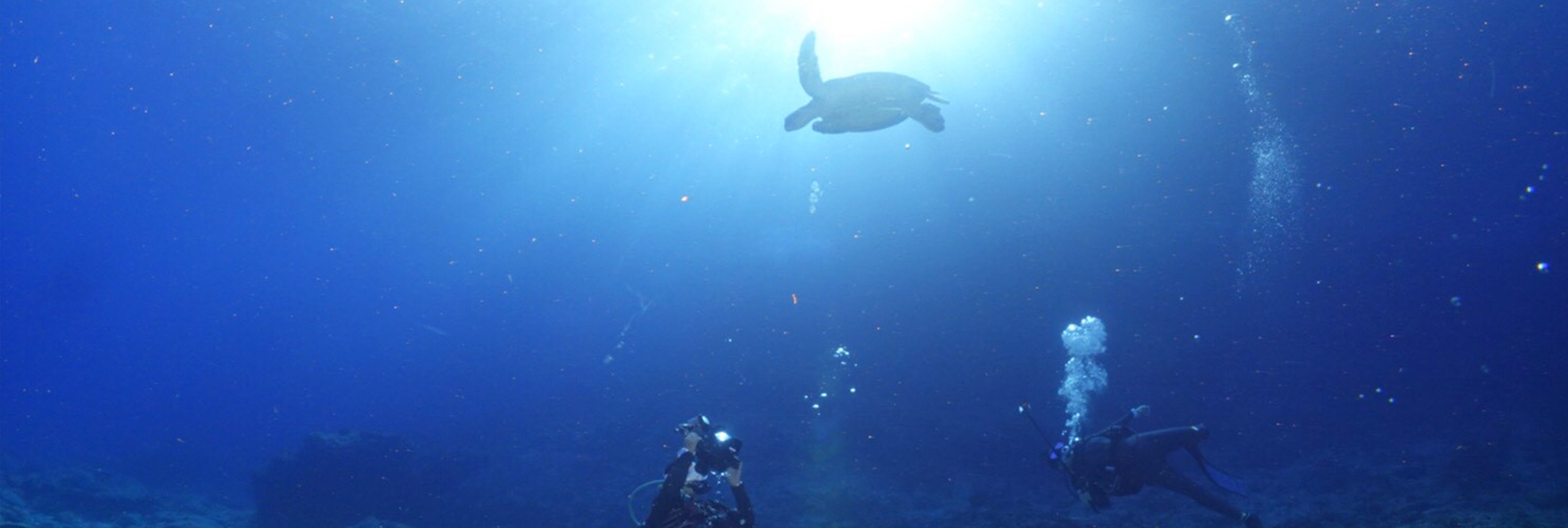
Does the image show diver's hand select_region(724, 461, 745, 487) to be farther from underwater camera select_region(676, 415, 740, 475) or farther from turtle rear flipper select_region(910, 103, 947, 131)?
turtle rear flipper select_region(910, 103, 947, 131)

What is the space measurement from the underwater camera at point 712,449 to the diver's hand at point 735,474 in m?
0.01

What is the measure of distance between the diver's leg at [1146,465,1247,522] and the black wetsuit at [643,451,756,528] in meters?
6.27

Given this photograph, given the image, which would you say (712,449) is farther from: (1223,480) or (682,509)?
(1223,480)

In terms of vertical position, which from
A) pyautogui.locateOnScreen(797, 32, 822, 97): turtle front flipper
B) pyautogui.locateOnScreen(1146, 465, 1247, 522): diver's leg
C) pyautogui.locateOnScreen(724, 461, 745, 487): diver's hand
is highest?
pyautogui.locateOnScreen(797, 32, 822, 97): turtle front flipper

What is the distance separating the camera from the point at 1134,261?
26.4m

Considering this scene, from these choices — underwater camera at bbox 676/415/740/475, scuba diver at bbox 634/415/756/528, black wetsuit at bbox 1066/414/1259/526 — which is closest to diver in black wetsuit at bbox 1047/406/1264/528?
black wetsuit at bbox 1066/414/1259/526

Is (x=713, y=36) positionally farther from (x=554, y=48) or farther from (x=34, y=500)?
(x=34, y=500)

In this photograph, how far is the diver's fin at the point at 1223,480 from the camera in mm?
8836

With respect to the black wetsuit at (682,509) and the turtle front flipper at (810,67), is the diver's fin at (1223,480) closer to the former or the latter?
the turtle front flipper at (810,67)

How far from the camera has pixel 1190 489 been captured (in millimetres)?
8461

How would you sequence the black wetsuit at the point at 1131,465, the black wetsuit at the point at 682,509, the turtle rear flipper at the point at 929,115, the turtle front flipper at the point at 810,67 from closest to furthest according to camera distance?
1. the black wetsuit at the point at 682,509
2. the turtle front flipper at the point at 810,67
3. the turtle rear flipper at the point at 929,115
4. the black wetsuit at the point at 1131,465

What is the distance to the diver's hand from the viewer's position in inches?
167

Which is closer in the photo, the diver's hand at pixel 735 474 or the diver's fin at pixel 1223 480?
the diver's hand at pixel 735 474

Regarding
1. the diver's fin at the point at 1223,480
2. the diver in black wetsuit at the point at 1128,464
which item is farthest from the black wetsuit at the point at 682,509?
the diver's fin at the point at 1223,480
